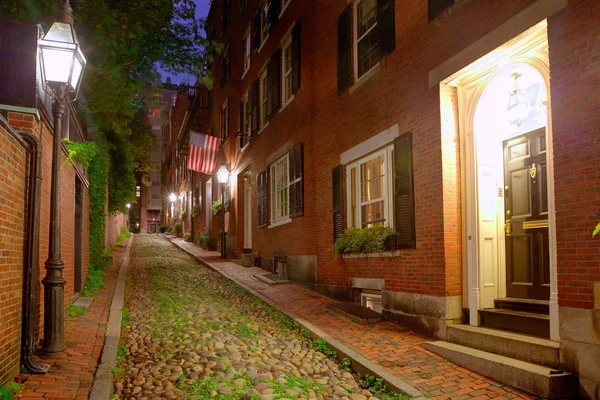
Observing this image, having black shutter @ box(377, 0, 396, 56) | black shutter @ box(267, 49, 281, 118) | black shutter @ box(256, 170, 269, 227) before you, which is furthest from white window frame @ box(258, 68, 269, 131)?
black shutter @ box(377, 0, 396, 56)

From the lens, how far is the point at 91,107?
1081cm

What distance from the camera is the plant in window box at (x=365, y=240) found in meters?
7.71

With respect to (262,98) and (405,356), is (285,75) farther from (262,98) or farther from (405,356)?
(405,356)

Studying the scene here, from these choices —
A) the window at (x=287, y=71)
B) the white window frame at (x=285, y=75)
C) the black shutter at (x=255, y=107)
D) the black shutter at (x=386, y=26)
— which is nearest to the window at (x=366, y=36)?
the black shutter at (x=386, y=26)

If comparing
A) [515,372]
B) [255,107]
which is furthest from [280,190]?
[515,372]

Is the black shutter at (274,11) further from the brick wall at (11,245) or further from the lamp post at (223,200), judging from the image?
the brick wall at (11,245)

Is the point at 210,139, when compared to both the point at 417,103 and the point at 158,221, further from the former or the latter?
the point at 158,221

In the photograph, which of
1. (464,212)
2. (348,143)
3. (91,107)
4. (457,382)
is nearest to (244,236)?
(91,107)

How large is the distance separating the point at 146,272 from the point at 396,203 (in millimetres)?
8826

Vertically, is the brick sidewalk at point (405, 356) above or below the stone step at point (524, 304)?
below

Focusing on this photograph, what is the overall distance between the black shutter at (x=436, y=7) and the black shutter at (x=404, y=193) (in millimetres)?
1726

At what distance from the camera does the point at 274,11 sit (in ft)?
45.9

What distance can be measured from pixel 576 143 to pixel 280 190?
31.1ft

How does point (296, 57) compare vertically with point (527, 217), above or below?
above
